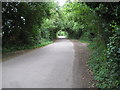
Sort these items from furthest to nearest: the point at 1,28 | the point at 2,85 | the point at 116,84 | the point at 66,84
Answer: the point at 1,28 < the point at 66,84 < the point at 2,85 < the point at 116,84

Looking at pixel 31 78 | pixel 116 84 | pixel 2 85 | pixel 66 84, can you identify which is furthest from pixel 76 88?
pixel 2 85

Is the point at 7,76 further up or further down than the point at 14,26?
further down

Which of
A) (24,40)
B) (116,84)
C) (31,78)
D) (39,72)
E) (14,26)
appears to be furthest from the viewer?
(24,40)

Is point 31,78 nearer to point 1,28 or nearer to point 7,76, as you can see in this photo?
point 7,76

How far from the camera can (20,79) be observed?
4.29m

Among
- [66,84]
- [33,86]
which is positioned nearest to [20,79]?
[33,86]

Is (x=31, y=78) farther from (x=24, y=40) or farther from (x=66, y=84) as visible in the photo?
(x=24, y=40)

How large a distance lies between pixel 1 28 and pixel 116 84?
9.64m

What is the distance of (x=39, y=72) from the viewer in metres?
5.06

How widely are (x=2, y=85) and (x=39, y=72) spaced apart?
5.31ft

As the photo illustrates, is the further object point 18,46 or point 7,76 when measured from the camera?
point 18,46

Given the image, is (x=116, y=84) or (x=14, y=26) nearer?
(x=116, y=84)

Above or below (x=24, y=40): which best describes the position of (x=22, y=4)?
above

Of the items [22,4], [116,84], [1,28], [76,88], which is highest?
[22,4]
